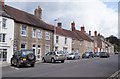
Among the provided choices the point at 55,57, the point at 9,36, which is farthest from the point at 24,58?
the point at 9,36

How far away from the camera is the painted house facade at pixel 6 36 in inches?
1373

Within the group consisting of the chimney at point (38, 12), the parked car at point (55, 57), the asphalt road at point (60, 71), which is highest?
the chimney at point (38, 12)

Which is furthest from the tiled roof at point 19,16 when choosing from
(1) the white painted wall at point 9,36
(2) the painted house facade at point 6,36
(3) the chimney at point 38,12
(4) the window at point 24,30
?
(3) the chimney at point 38,12

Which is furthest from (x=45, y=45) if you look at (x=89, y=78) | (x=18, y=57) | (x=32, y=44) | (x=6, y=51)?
(x=89, y=78)

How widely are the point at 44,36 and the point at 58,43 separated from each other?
917 centimetres

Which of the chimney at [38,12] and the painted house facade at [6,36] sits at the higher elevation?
the chimney at [38,12]

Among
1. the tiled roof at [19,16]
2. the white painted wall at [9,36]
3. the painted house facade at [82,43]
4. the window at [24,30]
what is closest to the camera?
the white painted wall at [9,36]

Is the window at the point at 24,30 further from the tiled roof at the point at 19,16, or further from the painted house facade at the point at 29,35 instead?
the tiled roof at the point at 19,16

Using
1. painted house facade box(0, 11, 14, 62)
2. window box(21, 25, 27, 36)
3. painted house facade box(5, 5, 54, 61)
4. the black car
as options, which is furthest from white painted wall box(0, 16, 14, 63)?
the black car

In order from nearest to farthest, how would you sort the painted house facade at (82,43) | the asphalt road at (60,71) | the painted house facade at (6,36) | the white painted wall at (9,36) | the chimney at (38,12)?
1. the asphalt road at (60,71)
2. the painted house facade at (6,36)
3. the white painted wall at (9,36)
4. the chimney at (38,12)
5. the painted house facade at (82,43)

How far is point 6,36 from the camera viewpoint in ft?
117

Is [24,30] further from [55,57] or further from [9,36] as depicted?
[55,57]

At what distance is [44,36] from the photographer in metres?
48.0

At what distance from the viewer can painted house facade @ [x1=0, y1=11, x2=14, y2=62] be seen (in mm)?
34875
